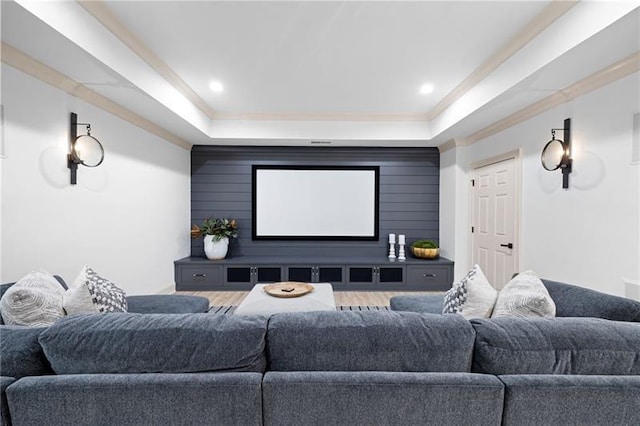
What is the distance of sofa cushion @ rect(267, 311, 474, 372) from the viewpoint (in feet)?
3.80

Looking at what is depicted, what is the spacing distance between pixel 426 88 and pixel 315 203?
97.9 inches

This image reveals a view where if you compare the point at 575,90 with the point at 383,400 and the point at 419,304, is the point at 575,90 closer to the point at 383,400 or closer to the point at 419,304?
the point at 419,304

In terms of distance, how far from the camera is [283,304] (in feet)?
9.00

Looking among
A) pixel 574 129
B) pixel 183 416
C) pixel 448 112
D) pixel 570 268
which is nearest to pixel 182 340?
pixel 183 416

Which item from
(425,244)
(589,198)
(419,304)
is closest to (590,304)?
(419,304)

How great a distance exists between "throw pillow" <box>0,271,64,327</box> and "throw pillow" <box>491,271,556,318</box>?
2.43 m

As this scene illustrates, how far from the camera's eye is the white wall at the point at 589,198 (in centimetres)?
234

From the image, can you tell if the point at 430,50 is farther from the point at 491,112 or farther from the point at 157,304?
the point at 157,304

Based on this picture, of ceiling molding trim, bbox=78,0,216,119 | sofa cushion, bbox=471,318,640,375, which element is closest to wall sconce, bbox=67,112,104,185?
ceiling molding trim, bbox=78,0,216,119

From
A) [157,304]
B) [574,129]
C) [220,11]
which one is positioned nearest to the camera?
[220,11]

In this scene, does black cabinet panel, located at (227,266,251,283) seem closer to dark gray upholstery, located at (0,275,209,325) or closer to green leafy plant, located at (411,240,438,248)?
dark gray upholstery, located at (0,275,209,325)

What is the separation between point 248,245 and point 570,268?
424cm

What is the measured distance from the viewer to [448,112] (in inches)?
156

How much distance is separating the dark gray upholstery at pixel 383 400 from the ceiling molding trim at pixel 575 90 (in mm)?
2622
